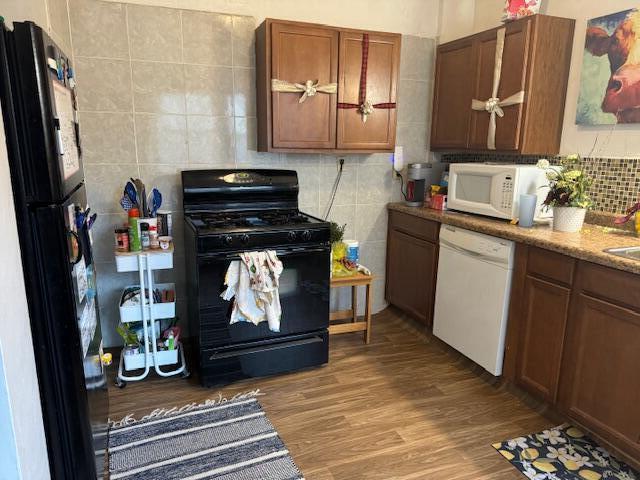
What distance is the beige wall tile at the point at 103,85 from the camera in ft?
8.21

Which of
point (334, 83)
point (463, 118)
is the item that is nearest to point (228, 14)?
point (334, 83)

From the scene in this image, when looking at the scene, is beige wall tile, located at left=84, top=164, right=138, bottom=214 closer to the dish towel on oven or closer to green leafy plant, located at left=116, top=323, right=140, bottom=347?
green leafy plant, located at left=116, top=323, right=140, bottom=347

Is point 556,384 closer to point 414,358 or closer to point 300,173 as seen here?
point 414,358

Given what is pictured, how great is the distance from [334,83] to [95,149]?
4.77 ft

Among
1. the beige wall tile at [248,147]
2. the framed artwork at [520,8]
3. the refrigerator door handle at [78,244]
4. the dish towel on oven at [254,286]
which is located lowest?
the dish towel on oven at [254,286]

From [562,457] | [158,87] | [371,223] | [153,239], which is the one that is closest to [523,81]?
[371,223]

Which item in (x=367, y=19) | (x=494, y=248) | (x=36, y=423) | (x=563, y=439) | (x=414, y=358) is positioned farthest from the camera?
(x=367, y=19)

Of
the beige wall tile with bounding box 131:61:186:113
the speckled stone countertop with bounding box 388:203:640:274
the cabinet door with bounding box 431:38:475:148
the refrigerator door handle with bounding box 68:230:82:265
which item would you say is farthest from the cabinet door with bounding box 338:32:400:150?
the refrigerator door handle with bounding box 68:230:82:265

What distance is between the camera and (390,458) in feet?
6.35

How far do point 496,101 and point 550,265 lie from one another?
1.10m

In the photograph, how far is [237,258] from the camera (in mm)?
2293

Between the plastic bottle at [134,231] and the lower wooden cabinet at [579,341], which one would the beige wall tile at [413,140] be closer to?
the lower wooden cabinet at [579,341]

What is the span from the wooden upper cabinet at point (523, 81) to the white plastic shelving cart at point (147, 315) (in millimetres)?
2017

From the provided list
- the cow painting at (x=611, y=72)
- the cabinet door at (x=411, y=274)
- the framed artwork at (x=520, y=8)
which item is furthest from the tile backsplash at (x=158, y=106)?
the cow painting at (x=611, y=72)
